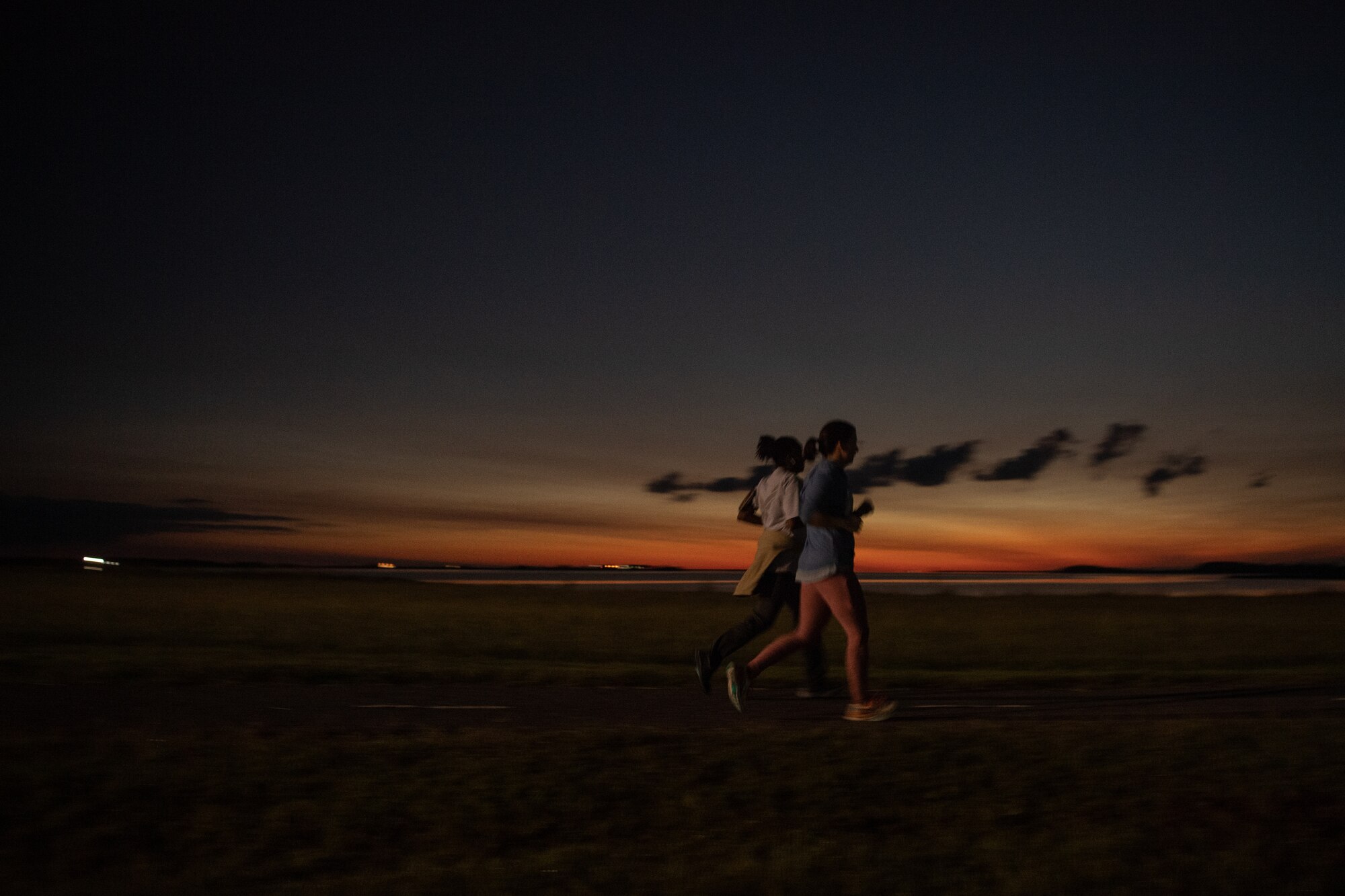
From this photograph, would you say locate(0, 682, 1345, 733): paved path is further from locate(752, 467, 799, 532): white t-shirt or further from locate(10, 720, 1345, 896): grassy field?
locate(752, 467, 799, 532): white t-shirt

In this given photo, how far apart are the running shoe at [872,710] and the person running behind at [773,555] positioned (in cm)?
104

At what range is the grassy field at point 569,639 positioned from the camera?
11281 mm

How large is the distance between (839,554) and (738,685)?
4.08ft

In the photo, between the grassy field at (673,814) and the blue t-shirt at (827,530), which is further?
the blue t-shirt at (827,530)

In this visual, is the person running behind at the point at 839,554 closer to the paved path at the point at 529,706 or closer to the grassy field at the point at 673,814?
the paved path at the point at 529,706

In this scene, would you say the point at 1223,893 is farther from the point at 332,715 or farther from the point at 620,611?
the point at 620,611

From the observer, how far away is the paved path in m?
7.63

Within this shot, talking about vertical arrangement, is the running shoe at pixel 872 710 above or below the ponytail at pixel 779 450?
below

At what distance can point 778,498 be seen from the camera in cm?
889

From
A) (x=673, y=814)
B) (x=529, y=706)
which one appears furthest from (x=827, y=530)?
(x=673, y=814)

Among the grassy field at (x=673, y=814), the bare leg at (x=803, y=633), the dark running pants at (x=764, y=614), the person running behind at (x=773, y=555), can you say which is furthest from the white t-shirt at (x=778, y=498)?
the grassy field at (x=673, y=814)

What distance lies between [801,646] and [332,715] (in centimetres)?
325

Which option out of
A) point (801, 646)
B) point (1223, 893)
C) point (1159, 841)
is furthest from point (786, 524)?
point (1223, 893)

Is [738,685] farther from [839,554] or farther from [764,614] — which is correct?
[839,554]
